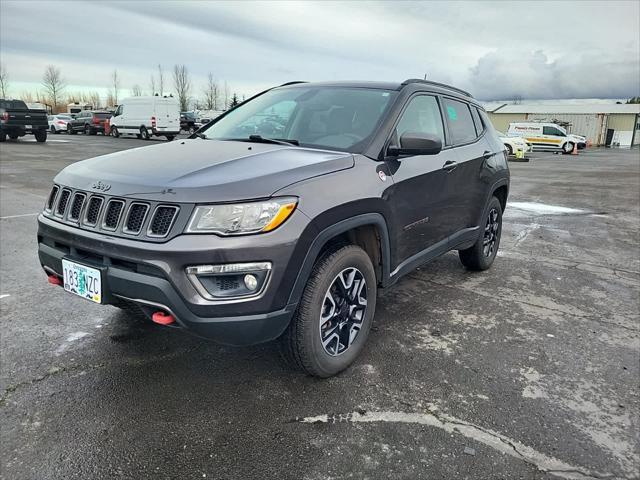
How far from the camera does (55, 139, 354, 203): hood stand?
2.42 meters

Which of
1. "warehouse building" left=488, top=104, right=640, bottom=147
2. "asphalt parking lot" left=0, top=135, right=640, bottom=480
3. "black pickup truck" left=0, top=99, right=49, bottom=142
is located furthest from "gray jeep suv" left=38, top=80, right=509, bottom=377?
"warehouse building" left=488, top=104, right=640, bottom=147

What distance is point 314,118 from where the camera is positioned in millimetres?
3639

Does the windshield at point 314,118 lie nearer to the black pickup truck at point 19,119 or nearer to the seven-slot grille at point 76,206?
the seven-slot grille at point 76,206

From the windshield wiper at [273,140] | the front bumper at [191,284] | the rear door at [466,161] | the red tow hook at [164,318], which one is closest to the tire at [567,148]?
the rear door at [466,161]

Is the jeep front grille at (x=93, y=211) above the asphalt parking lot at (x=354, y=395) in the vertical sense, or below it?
above

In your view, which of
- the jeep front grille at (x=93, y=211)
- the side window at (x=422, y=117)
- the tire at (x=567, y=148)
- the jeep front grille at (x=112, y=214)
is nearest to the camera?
the jeep front grille at (x=112, y=214)

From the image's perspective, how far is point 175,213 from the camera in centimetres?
238

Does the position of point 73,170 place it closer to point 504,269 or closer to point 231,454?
point 231,454

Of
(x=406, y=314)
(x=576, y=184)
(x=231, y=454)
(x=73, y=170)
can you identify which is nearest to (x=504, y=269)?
(x=406, y=314)

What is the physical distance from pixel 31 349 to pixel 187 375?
45.2 inches

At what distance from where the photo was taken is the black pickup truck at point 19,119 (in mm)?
22531

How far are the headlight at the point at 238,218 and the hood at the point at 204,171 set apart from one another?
4 cm

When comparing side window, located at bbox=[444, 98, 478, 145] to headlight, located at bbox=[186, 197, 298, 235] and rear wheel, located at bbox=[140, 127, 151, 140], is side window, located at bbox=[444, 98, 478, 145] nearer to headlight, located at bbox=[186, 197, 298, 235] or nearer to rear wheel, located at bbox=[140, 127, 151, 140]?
headlight, located at bbox=[186, 197, 298, 235]

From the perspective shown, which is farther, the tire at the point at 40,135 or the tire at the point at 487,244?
the tire at the point at 40,135
